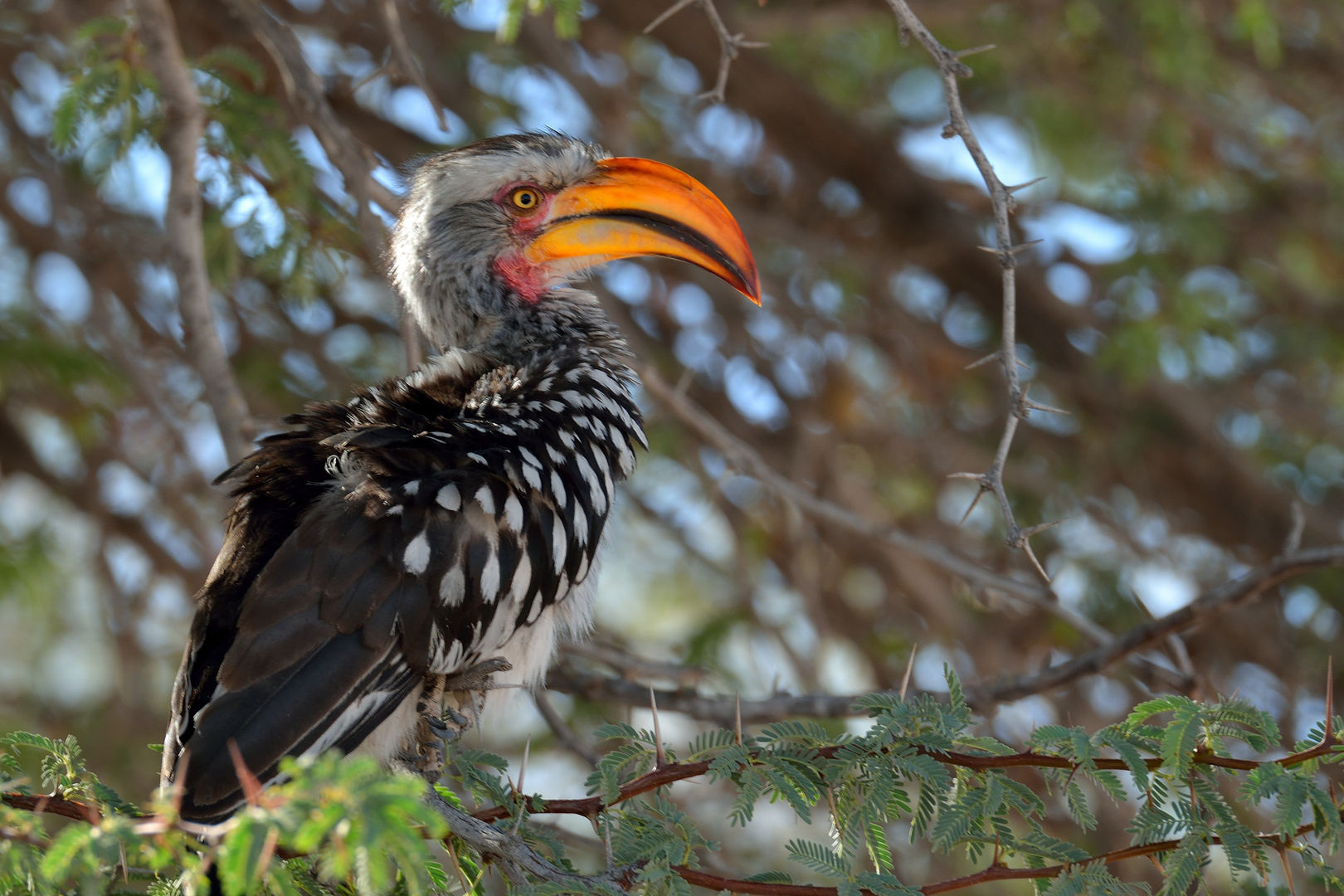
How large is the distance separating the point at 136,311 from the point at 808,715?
348cm

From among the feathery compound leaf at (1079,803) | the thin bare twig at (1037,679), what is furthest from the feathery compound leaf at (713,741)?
the feathery compound leaf at (1079,803)

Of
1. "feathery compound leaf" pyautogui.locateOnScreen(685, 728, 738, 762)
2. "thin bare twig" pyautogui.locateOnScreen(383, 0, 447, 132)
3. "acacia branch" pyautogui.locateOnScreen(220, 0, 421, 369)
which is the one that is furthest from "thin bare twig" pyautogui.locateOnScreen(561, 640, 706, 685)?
"thin bare twig" pyautogui.locateOnScreen(383, 0, 447, 132)

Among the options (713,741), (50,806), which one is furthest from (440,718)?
(50,806)

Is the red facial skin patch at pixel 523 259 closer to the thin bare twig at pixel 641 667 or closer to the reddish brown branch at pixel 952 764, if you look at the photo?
the thin bare twig at pixel 641 667

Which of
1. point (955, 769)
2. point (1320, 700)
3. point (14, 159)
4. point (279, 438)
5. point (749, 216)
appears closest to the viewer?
point (955, 769)

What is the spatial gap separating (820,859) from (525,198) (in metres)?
2.10

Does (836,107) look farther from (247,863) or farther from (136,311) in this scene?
(247,863)

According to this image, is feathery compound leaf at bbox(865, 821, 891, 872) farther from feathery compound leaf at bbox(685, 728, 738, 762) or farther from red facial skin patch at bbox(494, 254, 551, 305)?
red facial skin patch at bbox(494, 254, 551, 305)

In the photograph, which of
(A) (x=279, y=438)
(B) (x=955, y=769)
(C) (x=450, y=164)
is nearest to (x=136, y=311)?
(C) (x=450, y=164)

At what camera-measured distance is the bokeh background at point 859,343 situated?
456 centimetres

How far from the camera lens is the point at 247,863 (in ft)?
3.86

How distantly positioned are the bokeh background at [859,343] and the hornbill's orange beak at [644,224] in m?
1.20

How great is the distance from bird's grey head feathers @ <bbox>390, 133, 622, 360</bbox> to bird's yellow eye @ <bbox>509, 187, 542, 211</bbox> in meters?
0.02

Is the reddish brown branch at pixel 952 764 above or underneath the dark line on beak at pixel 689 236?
underneath
